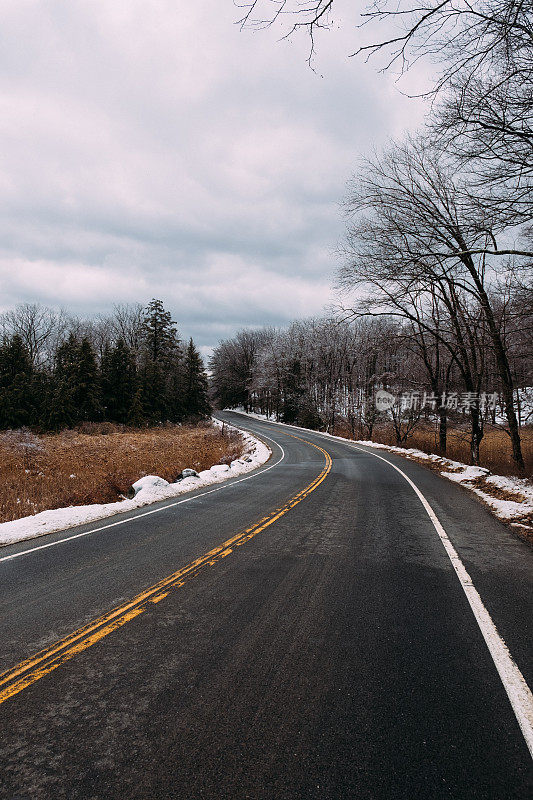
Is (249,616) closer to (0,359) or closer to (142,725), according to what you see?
(142,725)

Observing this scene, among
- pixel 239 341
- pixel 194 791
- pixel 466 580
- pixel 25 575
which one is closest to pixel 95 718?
pixel 194 791

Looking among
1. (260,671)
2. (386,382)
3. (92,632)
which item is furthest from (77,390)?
(260,671)

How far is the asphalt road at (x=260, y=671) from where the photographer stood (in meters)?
2.05

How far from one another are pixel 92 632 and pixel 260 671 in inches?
63.5

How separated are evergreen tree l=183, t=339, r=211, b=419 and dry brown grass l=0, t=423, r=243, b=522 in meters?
14.5

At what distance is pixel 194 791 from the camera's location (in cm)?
194

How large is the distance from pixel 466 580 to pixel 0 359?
3894cm

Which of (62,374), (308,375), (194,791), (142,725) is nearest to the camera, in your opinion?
(194,791)

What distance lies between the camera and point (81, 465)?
16.3 metres

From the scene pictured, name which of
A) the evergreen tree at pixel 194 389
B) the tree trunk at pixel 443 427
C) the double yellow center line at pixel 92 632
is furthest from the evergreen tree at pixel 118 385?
the double yellow center line at pixel 92 632

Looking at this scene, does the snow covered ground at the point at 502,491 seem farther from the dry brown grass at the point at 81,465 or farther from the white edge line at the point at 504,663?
the dry brown grass at the point at 81,465

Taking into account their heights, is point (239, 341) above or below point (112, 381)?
above

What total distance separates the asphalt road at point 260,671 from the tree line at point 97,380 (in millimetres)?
31530

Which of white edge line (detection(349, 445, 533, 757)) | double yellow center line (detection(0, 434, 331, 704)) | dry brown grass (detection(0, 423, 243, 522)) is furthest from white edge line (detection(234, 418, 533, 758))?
dry brown grass (detection(0, 423, 243, 522))
